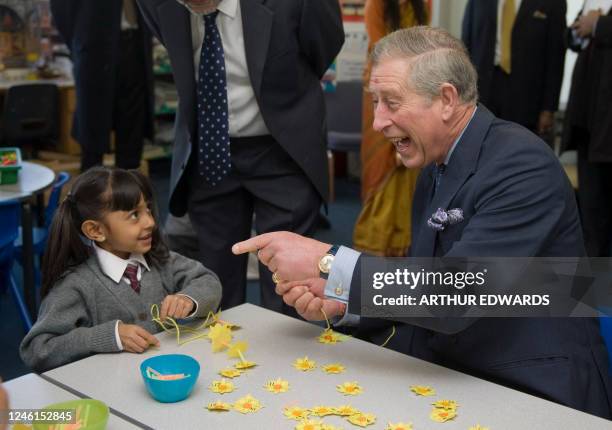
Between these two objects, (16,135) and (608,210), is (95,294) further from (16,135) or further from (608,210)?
(16,135)

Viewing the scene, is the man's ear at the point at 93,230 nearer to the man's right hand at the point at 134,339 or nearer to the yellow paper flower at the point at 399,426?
the man's right hand at the point at 134,339

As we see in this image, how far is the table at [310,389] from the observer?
1.45m

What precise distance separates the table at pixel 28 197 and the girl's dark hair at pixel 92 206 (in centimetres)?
86

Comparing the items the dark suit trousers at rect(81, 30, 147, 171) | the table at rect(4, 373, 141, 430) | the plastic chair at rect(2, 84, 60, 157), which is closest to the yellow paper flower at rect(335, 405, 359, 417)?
the table at rect(4, 373, 141, 430)

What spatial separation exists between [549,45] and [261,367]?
12.1ft

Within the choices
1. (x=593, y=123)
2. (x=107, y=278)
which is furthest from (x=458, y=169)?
(x=593, y=123)

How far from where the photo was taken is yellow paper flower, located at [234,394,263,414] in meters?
1.49

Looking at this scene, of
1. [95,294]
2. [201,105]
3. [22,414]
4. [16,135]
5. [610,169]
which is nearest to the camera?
[22,414]

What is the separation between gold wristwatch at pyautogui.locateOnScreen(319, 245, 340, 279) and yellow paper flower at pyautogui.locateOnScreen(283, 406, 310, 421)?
0.33 m

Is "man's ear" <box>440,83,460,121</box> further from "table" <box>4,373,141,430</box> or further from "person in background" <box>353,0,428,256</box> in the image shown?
"person in background" <box>353,0,428,256</box>

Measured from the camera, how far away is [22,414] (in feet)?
4.61

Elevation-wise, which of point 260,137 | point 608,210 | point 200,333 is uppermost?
point 260,137

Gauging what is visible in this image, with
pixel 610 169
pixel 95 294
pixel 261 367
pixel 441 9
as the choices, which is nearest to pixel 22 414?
pixel 261 367

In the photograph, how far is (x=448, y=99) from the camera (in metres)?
1.82
